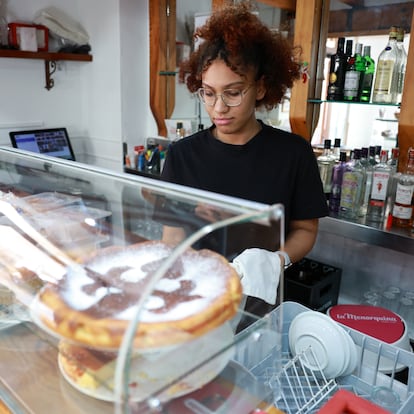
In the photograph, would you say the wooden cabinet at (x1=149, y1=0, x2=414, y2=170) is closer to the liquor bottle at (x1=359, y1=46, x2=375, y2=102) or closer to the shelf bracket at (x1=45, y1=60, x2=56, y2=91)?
the liquor bottle at (x1=359, y1=46, x2=375, y2=102)

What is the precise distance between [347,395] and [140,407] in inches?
13.1

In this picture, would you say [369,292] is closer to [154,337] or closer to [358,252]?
[358,252]

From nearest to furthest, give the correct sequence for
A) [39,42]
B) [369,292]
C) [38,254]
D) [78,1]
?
[38,254] < [369,292] < [39,42] < [78,1]

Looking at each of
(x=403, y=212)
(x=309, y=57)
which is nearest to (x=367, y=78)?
(x=309, y=57)

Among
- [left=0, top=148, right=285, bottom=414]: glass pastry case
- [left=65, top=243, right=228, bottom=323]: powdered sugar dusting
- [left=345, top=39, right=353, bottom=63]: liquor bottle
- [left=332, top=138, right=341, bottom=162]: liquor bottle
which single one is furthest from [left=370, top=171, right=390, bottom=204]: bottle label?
[left=65, top=243, right=228, bottom=323]: powdered sugar dusting

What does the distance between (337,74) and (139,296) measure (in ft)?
5.63

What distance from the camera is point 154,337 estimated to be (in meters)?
0.56

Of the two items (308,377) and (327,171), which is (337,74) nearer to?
(327,171)

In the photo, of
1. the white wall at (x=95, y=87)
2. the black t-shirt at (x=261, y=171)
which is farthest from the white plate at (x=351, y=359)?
the white wall at (x=95, y=87)

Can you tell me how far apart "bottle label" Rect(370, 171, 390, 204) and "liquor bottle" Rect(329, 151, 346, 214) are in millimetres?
152

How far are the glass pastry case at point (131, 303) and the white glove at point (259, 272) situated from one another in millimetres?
38

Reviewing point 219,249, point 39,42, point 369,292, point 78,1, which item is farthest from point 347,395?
point 78,1

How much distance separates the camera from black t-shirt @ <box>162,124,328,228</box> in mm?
1353

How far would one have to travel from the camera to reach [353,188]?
1906mm
